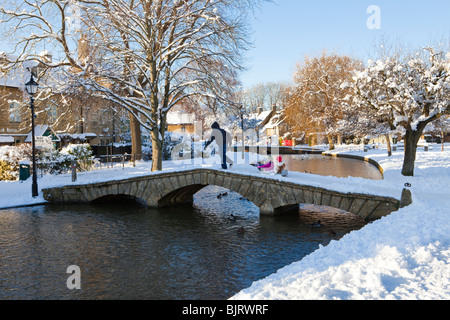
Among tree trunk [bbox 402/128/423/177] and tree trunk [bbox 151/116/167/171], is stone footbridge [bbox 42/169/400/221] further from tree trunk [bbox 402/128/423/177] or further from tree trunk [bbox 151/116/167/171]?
tree trunk [bbox 402/128/423/177]

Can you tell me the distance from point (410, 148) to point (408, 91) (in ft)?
12.6

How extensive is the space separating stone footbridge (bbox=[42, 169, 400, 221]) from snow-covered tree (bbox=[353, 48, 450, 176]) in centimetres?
836

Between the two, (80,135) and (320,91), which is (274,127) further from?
(80,135)

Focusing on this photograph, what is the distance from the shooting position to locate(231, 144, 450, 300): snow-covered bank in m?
6.33

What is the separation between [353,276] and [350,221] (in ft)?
27.9

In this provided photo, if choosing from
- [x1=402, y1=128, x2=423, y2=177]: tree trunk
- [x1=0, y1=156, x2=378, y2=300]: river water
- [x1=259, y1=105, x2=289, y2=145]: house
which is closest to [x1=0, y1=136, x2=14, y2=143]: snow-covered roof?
[x1=0, y1=156, x2=378, y2=300]: river water

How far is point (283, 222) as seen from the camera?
15.2m

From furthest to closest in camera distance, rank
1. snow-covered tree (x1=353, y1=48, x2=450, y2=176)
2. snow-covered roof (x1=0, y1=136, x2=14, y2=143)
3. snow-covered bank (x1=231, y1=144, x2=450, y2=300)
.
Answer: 1. snow-covered roof (x1=0, y1=136, x2=14, y2=143)
2. snow-covered tree (x1=353, y1=48, x2=450, y2=176)
3. snow-covered bank (x1=231, y1=144, x2=450, y2=300)

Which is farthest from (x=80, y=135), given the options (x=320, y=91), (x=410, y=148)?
(x=320, y=91)

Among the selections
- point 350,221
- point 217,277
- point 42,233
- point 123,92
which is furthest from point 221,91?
point 217,277

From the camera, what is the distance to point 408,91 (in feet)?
64.8

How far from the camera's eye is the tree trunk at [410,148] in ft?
71.0

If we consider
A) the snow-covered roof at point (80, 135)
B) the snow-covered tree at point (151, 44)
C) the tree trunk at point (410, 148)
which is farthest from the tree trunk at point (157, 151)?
the snow-covered roof at point (80, 135)
